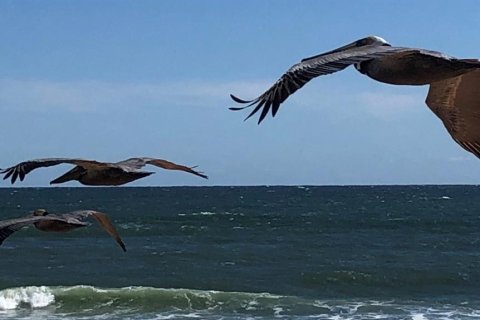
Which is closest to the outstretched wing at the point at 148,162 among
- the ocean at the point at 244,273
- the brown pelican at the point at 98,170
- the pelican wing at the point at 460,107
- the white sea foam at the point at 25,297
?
the brown pelican at the point at 98,170

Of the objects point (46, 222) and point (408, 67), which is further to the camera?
point (46, 222)

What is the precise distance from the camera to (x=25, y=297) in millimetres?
25328

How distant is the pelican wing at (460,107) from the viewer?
262 centimetres

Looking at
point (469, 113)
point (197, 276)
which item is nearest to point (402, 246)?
point (197, 276)

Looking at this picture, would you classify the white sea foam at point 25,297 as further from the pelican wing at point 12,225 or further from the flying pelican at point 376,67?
the flying pelican at point 376,67

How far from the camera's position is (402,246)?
4081cm

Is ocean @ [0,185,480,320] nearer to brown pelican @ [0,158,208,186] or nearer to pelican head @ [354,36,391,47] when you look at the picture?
brown pelican @ [0,158,208,186]

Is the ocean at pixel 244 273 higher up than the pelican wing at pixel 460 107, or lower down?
lower down

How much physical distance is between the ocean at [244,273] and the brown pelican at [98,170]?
56.9 feet

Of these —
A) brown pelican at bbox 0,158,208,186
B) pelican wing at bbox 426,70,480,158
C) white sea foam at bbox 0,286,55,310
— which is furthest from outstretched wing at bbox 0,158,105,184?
white sea foam at bbox 0,286,55,310

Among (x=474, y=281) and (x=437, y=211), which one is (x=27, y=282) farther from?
(x=437, y=211)

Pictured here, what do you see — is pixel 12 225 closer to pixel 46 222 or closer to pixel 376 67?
pixel 46 222

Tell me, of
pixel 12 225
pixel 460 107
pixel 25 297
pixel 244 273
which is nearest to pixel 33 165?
pixel 12 225

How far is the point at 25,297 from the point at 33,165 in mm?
21491
